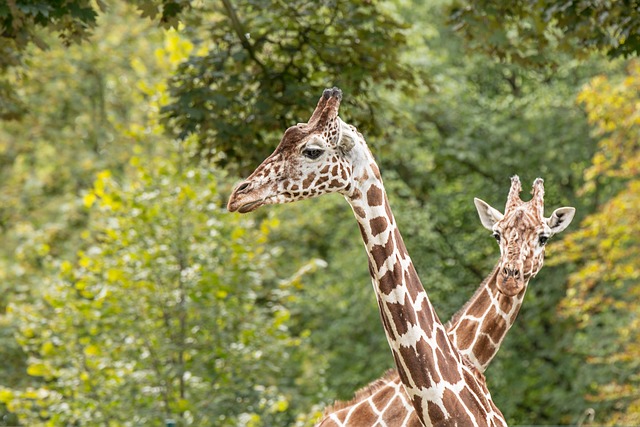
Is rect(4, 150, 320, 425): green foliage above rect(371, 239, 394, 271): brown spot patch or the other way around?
above

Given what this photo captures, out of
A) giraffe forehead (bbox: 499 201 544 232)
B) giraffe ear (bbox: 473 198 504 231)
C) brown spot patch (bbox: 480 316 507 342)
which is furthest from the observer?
giraffe ear (bbox: 473 198 504 231)

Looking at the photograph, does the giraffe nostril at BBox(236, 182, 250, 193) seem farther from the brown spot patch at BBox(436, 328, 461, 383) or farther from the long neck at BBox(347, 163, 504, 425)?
the brown spot patch at BBox(436, 328, 461, 383)

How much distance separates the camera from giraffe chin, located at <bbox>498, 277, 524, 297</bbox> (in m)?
6.68

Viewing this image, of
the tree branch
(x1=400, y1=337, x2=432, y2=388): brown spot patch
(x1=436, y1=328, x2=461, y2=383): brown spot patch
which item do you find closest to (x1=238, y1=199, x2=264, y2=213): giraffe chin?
(x1=400, y1=337, x2=432, y2=388): brown spot patch

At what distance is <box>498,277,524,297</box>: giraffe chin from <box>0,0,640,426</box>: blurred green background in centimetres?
316

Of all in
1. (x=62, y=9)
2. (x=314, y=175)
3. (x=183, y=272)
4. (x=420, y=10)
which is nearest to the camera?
Answer: (x=314, y=175)

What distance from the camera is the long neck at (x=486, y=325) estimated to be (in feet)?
22.8

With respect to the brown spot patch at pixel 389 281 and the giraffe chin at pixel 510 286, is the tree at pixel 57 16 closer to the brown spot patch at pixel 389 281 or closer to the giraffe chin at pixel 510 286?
the giraffe chin at pixel 510 286

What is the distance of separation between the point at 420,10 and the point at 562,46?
11.3 metres

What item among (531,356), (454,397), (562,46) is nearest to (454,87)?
(531,356)

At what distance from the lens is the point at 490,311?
275 inches

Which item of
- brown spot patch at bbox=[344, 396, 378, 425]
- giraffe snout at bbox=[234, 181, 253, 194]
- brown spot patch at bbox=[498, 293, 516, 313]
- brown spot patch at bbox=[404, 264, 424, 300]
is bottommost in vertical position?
brown spot patch at bbox=[344, 396, 378, 425]

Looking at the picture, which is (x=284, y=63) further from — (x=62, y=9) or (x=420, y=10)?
(x=420, y=10)

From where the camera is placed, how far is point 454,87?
19953mm
